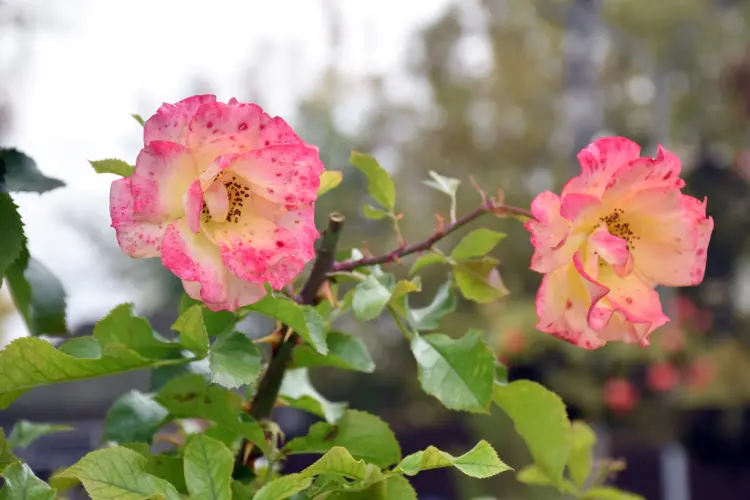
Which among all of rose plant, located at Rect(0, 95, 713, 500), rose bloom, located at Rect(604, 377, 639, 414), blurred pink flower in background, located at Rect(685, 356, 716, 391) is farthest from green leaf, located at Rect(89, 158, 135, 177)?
blurred pink flower in background, located at Rect(685, 356, 716, 391)

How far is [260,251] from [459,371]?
3.6 inches

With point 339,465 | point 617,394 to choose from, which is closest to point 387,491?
point 339,465

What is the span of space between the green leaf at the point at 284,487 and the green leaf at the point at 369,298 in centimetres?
7

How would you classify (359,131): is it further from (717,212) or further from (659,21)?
(717,212)

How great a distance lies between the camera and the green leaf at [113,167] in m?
0.28

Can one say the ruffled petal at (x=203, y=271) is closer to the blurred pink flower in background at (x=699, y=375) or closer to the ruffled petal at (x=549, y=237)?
the ruffled petal at (x=549, y=237)

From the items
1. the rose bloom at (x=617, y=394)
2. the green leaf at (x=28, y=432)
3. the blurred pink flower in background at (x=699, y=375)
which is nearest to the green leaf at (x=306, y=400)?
the green leaf at (x=28, y=432)

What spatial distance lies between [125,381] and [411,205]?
2.68m

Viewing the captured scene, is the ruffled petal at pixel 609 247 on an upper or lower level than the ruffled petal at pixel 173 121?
lower

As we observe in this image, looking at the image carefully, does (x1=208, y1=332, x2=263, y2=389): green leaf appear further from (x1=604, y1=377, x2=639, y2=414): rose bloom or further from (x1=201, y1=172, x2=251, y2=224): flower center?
(x1=604, y1=377, x2=639, y2=414): rose bloom

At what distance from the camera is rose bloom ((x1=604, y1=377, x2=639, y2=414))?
3.56 meters

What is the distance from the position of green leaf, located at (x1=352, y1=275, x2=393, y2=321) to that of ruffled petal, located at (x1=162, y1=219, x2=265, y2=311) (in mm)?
43

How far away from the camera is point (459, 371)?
307 millimetres

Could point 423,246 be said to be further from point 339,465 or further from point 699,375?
point 699,375
